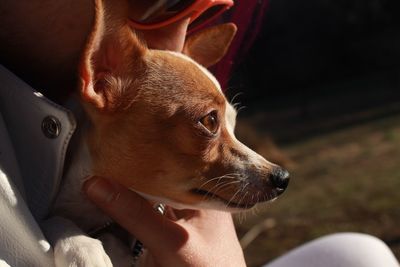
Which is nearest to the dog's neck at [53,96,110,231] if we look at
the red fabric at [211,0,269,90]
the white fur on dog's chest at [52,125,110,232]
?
the white fur on dog's chest at [52,125,110,232]

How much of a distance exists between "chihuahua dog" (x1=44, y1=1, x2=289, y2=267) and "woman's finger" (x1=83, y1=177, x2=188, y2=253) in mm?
20

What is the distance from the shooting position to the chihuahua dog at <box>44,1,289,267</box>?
1263 mm

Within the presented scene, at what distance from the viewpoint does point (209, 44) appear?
1561 mm

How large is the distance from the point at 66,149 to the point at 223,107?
321 millimetres

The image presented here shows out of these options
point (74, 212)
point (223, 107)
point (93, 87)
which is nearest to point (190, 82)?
point (223, 107)

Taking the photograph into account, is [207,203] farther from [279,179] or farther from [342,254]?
[342,254]

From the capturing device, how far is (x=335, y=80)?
6434 mm

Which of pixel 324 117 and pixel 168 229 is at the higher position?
pixel 168 229

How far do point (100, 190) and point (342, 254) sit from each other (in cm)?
68

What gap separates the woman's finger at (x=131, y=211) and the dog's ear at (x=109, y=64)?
0.14 m

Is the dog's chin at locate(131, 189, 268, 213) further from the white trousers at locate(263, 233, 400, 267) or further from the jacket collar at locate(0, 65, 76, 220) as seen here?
the white trousers at locate(263, 233, 400, 267)

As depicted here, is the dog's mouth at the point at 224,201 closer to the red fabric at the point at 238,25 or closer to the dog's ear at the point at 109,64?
the dog's ear at the point at 109,64

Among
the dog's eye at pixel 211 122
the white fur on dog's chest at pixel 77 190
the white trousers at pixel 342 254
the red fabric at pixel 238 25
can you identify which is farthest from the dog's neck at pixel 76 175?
the white trousers at pixel 342 254

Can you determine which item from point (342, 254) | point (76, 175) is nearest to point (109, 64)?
point (76, 175)
